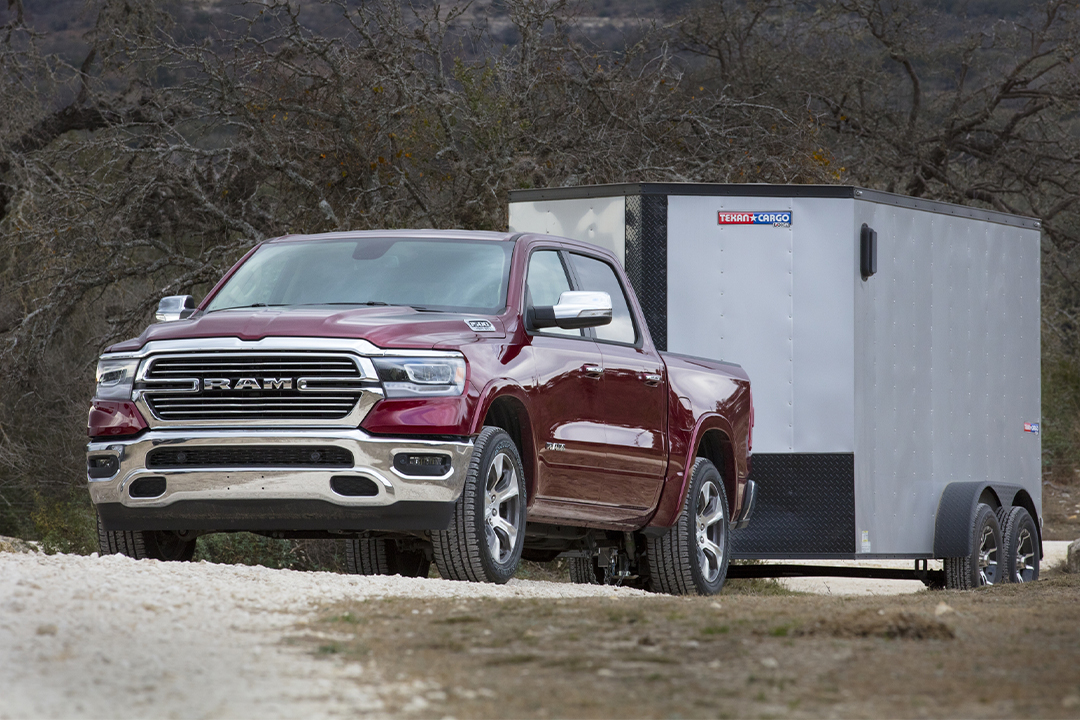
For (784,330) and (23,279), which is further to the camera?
(23,279)

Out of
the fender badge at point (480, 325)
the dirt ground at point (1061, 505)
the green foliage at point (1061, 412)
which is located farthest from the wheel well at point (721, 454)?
the green foliage at point (1061, 412)

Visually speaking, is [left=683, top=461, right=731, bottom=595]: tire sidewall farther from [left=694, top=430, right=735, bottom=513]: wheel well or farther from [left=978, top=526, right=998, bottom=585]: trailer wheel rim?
[left=978, top=526, right=998, bottom=585]: trailer wheel rim

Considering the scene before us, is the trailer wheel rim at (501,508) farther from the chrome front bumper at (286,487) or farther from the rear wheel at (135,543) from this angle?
the rear wheel at (135,543)

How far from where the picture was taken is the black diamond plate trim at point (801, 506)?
443 inches

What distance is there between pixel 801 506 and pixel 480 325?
4089 millimetres

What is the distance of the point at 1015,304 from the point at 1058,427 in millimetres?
17448

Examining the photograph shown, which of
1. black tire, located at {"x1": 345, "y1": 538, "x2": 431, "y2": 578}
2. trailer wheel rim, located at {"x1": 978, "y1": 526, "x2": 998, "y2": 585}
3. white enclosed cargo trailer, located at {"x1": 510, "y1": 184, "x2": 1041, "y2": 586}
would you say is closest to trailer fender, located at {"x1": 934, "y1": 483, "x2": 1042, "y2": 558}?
white enclosed cargo trailer, located at {"x1": 510, "y1": 184, "x2": 1041, "y2": 586}

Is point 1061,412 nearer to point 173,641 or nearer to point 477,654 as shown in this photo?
point 477,654

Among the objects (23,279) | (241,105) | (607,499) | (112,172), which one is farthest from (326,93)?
(607,499)

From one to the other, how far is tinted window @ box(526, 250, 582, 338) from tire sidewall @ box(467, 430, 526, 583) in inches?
36.5

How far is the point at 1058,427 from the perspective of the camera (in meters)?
30.1

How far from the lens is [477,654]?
5402mm

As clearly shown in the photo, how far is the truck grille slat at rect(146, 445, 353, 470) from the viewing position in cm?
748

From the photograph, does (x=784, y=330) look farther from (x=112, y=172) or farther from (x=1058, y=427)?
(x=1058, y=427)
